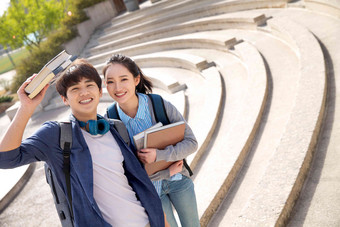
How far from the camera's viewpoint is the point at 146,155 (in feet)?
6.70

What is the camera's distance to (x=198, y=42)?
30.3 feet

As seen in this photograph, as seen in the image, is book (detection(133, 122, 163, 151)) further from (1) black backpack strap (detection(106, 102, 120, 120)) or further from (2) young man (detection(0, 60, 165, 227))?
(1) black backpack strap (detection(106, 102, 120, 120))

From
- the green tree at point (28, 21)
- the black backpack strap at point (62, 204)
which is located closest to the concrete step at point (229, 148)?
the black backpack strap at point (62, 204)

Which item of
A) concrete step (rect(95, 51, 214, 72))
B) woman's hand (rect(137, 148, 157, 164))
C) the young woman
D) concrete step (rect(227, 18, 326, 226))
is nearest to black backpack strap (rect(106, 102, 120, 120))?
the young woman

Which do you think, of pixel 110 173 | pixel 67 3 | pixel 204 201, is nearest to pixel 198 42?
pixel 204 201

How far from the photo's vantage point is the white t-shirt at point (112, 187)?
1.74 metres

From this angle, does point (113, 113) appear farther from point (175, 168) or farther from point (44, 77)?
point (44, 77)

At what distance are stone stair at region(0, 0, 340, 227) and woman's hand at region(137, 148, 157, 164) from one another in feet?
3.73

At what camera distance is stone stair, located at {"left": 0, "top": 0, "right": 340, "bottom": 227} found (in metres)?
2.96

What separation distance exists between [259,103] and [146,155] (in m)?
3.05

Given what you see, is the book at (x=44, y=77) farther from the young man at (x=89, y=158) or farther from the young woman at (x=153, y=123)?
the young woman at (x=153, y=123)

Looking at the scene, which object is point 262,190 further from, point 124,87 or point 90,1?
point 90,1

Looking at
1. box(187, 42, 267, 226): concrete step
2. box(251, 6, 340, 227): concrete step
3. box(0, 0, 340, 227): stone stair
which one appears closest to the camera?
box(251, 6, 340, 227): concrete step

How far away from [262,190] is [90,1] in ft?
48.5
